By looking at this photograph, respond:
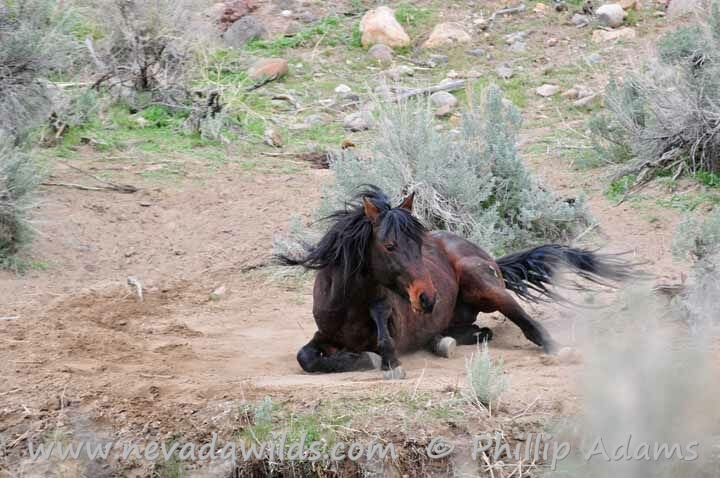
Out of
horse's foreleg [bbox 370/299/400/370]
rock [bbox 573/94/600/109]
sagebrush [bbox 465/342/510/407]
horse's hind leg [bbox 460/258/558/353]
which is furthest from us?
rock [bbox 573/94/600/109]

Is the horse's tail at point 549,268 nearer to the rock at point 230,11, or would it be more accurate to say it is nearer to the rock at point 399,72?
Answer: the rock at point 399,72

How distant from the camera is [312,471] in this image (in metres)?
5.45

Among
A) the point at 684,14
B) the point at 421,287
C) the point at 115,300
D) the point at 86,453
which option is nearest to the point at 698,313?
the point at 421,287

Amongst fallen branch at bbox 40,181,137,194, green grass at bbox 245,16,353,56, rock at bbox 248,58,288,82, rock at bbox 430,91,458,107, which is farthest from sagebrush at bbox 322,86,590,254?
green grass at bbox 245,16,353,56

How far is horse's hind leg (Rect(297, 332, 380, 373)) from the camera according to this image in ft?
21.6

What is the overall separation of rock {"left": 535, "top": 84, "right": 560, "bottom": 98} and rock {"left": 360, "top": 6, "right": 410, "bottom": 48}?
248 centimetres

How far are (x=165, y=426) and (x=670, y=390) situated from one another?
3076mm

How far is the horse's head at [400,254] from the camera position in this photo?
19.9 feet

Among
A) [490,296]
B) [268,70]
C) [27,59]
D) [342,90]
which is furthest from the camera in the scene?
[268,70]

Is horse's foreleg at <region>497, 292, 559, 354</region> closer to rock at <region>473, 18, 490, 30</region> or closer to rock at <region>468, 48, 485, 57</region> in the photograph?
rock at <region>468, 48, 485, 57</region>

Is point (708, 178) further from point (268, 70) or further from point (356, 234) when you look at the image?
point (268, 70)

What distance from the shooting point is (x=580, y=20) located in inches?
612

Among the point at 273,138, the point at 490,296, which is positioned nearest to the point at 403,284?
the point at 490,296

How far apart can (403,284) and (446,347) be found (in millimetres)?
911
